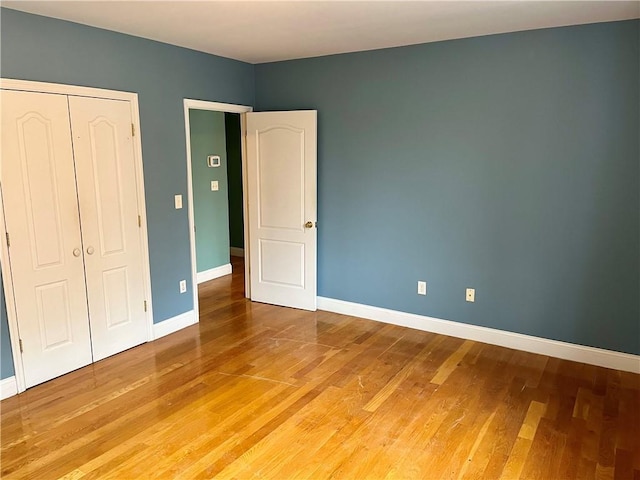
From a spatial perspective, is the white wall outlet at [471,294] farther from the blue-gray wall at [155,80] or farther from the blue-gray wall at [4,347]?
the blue-gray wall at [4,347]

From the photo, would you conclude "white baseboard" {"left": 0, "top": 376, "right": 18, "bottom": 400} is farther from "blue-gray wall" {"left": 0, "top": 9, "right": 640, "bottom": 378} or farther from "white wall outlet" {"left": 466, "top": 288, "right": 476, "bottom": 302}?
"white wall outlet" {"left": 466, "top": 288, "right": 476, "bottom": 302}

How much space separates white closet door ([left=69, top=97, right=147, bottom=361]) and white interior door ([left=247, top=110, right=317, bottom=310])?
1.38 metres

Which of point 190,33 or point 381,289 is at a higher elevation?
point 190,33

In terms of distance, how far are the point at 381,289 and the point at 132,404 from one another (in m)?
2.41

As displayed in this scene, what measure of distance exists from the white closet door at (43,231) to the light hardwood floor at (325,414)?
29cm

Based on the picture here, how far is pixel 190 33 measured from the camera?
360 cm

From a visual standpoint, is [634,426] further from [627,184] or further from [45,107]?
[45,107]

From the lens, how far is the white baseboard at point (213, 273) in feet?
19.5

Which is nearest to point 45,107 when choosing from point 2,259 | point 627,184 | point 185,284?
point 2,259

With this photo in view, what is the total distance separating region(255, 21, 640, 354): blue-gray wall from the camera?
338 cm

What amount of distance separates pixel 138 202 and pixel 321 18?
2.04 metres

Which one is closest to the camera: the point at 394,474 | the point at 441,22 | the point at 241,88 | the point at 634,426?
the point at 394,474

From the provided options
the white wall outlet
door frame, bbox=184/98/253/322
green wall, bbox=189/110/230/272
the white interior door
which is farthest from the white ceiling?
the white wall outlet

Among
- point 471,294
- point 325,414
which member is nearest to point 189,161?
point 325,414
